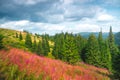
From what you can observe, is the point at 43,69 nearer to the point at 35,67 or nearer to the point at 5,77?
the point at 35,67

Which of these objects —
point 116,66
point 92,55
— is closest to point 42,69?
point 116,66

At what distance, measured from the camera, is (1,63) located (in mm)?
11570

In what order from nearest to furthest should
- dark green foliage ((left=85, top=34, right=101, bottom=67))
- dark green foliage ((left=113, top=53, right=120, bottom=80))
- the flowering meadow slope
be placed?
the flowering meadow slope < dark green foliage ((left=113, top=53, right=120, bottom=80)) < dark green foliage ((left=85, top=34, right=101, bottom=67))

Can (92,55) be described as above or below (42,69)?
below

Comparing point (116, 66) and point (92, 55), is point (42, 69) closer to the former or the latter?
point (116, 66)

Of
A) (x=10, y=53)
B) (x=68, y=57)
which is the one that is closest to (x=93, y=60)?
(x=68, y=57)

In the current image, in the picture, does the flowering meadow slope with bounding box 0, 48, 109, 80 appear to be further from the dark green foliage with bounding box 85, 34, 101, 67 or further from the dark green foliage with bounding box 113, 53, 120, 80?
the dark green foliage with bounding box 85, 34, 101, 67

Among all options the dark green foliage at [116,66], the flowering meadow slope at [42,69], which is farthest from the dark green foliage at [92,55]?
the flowering meadow slope at [42,69]

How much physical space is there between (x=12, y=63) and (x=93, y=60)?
59967 mm

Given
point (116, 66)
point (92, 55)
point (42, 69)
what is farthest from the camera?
point (92, 55)

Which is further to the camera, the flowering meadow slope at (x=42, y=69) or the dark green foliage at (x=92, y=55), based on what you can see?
the dark green foliage at (x=92, y=55)

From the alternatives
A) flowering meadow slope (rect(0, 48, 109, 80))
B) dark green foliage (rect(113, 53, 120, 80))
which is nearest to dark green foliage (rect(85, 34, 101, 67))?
dark green foliage (rect(113, 53, 120, 80))

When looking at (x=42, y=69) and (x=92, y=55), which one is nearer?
(x=42, y=69)

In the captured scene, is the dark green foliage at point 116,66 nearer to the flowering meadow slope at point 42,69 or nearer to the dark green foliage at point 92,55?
the flowering meadow slope at point 42,69
